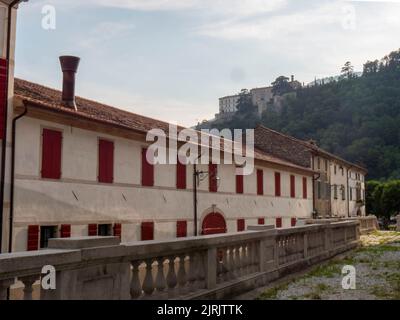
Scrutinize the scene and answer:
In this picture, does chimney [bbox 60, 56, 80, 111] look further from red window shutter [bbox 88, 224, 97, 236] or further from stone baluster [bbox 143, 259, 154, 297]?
stone baluster [bbox 143, 259, 154, 297]

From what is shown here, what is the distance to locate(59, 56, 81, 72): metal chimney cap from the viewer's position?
55.5 feet

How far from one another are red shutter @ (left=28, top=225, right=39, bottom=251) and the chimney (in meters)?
5.30

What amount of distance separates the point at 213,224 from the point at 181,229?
114 inches

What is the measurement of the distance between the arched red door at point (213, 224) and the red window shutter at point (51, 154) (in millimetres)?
8992

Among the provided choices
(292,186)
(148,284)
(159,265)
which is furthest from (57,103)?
(292,186)

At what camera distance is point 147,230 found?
17453 mm

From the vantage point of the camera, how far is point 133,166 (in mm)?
16969

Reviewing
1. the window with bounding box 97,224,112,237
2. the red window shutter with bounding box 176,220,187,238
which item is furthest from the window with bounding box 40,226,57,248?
the red window shutter with bounding box 176,220,187,238

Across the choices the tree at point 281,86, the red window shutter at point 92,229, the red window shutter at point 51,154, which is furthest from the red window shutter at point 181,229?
the tree at point 281,86

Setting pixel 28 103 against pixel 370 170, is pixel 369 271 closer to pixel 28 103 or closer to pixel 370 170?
pixel 28 103

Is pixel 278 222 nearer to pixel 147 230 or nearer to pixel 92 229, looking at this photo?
pixel 147 230

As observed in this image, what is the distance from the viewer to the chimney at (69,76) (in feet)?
54.6
